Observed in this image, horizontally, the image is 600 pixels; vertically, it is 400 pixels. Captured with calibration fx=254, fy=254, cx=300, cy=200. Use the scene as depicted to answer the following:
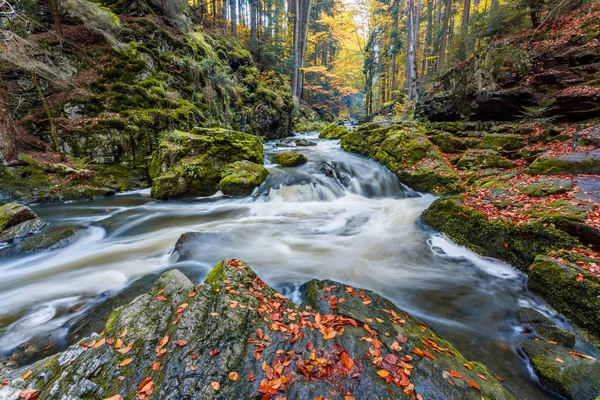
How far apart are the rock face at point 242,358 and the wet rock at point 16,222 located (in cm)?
510

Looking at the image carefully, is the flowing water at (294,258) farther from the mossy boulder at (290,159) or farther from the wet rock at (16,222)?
the mossy boulder at (290,159)

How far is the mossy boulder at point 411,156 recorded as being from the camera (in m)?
8.56

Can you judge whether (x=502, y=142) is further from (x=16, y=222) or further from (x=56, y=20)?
(x=56, y=20)

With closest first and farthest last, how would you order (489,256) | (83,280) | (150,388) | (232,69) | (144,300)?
(150,388) < (144,300) < (83,280) < (489,256) < (232,69)

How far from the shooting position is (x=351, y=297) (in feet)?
10.7

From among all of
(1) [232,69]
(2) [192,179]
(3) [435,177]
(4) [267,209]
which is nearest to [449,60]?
(3) [435,177]

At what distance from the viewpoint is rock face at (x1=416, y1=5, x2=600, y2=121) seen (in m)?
8.10

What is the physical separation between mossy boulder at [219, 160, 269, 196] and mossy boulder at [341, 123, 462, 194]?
536 cm

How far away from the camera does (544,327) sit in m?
3.12

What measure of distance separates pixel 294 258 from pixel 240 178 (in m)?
4.30

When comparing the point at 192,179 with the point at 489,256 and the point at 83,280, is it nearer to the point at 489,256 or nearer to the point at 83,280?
the point at 83,280

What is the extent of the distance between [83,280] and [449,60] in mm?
19426

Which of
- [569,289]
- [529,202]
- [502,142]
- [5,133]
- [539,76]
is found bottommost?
[569,289]

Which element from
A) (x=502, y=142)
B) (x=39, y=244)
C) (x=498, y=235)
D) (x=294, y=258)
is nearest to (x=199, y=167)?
(x=39, y=244)
